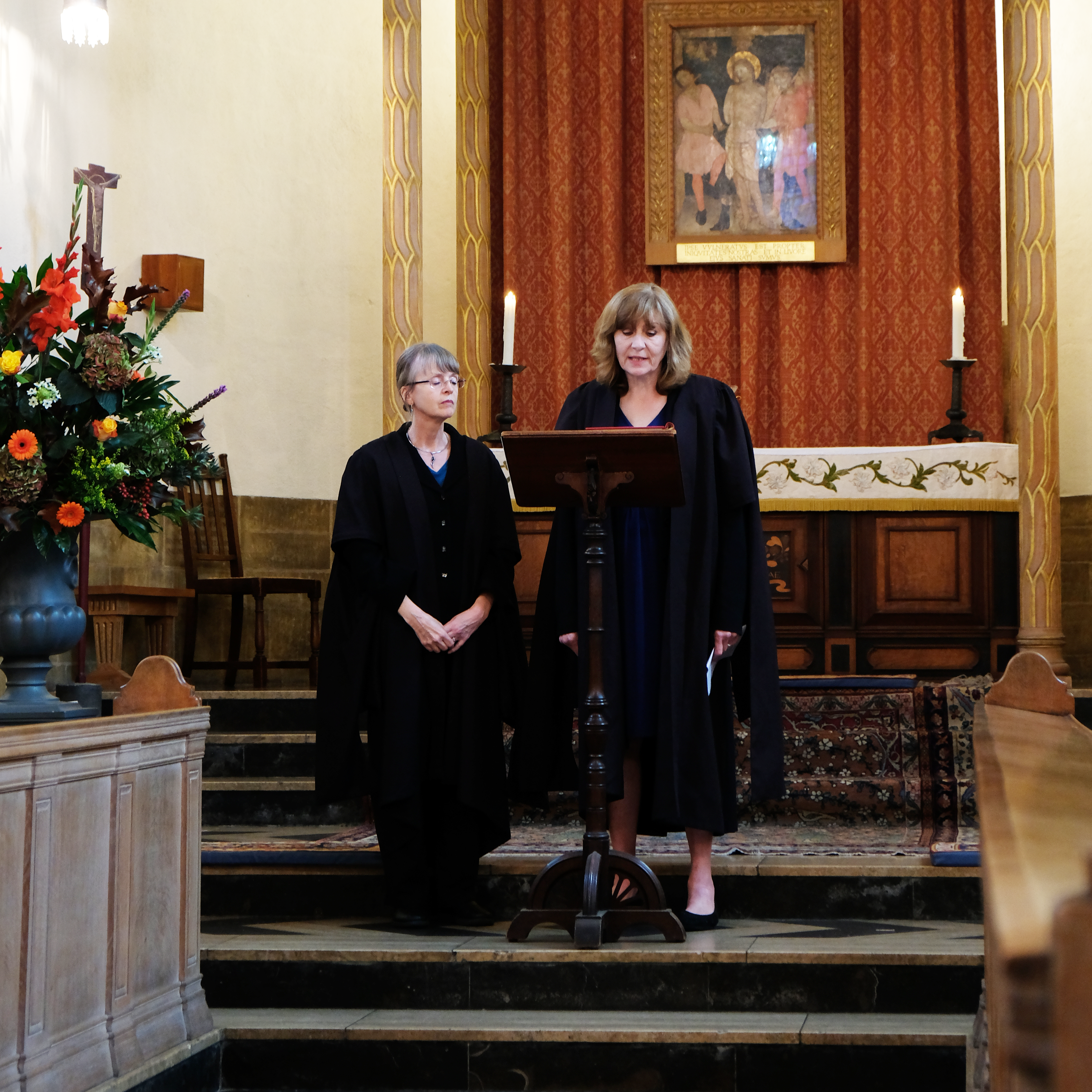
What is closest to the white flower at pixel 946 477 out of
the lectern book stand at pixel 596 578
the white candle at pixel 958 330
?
the white candle at pixel 958 330

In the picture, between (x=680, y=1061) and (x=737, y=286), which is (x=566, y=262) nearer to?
(x=737, y=286)

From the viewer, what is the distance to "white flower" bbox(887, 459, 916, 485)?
589 cm

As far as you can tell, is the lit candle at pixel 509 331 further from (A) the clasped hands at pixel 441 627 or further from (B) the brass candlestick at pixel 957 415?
(A) the clasped hands at pixel 441 627

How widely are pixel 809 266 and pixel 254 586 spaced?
138 inches

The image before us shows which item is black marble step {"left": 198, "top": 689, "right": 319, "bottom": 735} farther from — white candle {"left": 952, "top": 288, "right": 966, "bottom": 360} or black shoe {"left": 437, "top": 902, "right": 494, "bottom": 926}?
white candle {"left": 952, "top": 288, "right": 966, "bottom": 360}

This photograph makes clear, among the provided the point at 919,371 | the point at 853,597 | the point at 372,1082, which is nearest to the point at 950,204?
the point at 919,371

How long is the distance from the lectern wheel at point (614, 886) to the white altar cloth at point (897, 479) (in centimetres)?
261

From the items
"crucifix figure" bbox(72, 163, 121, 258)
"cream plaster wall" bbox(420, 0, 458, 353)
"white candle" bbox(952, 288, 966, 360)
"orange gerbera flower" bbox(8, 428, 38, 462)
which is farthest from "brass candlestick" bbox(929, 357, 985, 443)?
"orange gerbera flower" bbox(8, 428, 38, 462)

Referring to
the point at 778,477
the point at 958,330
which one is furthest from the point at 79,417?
the point at 958,330

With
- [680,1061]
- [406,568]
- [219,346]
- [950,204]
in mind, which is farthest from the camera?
[950,204]

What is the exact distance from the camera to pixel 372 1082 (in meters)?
3.15

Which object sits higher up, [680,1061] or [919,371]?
[919,371]

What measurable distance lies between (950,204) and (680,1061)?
18.3 ft

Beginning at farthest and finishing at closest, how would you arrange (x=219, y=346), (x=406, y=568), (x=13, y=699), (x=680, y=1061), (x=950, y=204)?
(x=950, y=204) < (x=219, y=346) < (x=406, y=568) < (x=680, y=1061) < (x=13, y=699)
